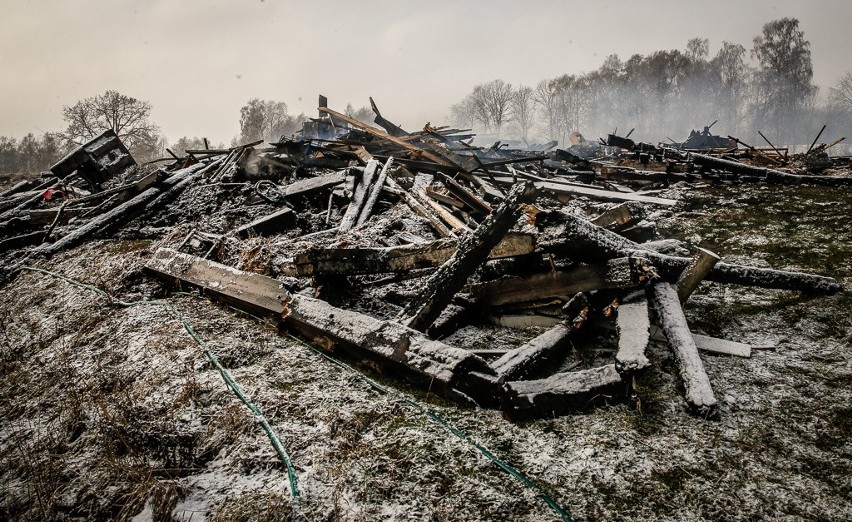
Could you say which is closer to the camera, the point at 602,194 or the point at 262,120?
the point at 602,194

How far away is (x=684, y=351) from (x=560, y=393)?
0.82 meters

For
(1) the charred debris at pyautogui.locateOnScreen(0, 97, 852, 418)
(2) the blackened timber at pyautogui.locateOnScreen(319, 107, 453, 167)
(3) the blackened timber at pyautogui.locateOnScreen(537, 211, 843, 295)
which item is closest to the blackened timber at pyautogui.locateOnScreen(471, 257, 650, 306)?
(1) the charred debris at pyautogui.locateOnScreen(0, 97, 852, 418)

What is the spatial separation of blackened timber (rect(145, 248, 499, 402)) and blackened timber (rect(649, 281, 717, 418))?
38.8 inches

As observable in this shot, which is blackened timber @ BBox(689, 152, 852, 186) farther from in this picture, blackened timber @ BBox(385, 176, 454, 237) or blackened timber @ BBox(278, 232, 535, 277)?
blackened timber @ BBox(278, 232, 535, 277)

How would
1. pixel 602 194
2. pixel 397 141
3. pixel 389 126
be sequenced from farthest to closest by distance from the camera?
pixel 389 126, pixel 397 141, pixel 602 194

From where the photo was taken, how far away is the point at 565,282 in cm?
264

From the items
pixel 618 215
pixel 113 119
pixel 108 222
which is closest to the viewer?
pixel 618 215

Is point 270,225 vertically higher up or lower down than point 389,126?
lower down

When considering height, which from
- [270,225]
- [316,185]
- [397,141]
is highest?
[397,141]

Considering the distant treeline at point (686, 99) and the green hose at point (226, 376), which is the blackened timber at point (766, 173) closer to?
the green hose at point (226, 376)

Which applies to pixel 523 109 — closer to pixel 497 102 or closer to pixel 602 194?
pixel 497 102

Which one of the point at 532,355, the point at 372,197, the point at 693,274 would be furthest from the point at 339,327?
the point at 372,197

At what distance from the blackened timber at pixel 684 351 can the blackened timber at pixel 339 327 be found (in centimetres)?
99

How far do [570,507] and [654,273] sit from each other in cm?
158
